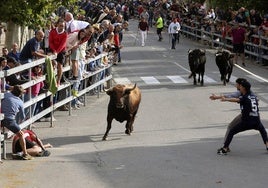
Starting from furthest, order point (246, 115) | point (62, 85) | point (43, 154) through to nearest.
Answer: point (62, 85) < point (246, 115) < point (43, 154)

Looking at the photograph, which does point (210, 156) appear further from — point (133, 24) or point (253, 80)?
point (133, 24)

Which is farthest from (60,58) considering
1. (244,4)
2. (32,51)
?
(244,4)

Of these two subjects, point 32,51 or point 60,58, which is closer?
point 32,51

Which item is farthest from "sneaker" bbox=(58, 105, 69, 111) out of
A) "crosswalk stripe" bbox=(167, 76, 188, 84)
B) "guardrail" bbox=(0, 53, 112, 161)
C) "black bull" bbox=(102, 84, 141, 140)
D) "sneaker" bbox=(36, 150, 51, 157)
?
"crosswalk stripe" bbox=(167, 76, 188, 84)

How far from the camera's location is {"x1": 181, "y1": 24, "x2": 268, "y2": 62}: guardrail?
3362 cm

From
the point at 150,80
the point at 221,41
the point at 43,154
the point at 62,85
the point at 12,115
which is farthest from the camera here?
the point at 221,41

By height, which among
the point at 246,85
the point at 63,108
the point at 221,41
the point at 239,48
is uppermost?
the point at 246,85

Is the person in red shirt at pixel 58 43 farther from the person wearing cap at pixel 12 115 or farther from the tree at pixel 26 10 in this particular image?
the person wearing cap at pixel 12 115

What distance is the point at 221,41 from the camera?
136 feet

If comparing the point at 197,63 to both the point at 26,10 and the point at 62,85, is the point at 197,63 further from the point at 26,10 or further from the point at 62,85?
the point at 62,85

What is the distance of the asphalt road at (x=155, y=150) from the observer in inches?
465

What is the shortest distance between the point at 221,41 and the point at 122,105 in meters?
26.0

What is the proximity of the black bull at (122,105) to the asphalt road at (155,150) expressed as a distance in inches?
14.6

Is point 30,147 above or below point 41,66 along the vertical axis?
below
